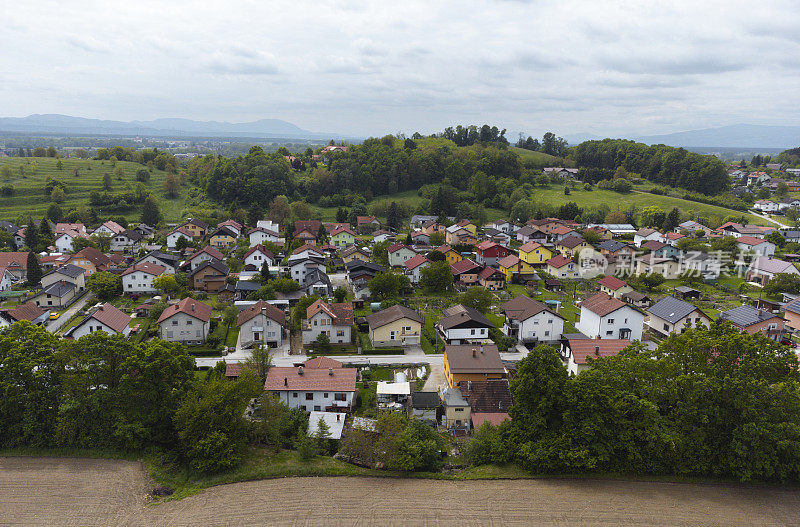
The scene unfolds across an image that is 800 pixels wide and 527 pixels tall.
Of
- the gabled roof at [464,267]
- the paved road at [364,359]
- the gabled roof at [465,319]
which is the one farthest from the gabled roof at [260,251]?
the gabled roof at [465,319]

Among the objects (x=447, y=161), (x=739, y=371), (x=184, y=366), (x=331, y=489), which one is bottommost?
(x=331, y=489)

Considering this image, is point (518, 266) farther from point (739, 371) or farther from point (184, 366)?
point (184, 366)

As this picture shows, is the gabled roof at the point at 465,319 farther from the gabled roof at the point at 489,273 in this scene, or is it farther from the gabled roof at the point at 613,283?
the gabled roof at the point at 613,283

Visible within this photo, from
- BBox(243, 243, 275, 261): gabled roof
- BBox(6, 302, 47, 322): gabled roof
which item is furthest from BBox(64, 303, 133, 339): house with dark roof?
BBox(243, 243, 275, 261): gabled roof

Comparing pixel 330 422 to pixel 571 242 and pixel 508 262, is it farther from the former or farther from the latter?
pixel 571 242

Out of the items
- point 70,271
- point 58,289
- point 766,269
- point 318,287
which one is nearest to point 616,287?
point 766,269

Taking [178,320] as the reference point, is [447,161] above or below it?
above

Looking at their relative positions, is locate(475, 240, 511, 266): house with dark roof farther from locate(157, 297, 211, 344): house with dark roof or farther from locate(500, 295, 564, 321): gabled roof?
locate(157, 297, 211, 344): house with dark roof

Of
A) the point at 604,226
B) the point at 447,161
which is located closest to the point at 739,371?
the point at 604,226
